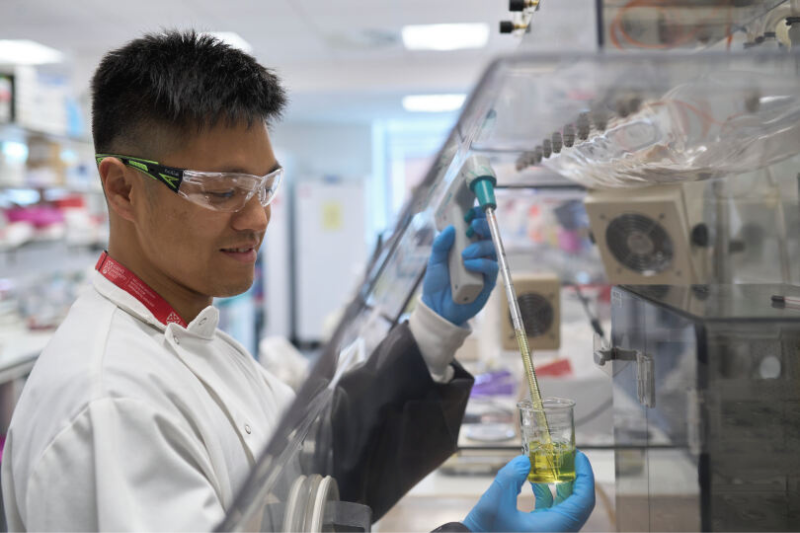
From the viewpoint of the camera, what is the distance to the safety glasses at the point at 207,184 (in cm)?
95

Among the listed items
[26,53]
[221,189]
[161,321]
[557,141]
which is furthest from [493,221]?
[26,53]

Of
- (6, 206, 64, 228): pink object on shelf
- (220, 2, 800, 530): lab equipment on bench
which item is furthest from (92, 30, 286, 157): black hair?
(6, 206, 64, 228): pink object on shelf

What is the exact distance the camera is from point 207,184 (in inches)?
37.5

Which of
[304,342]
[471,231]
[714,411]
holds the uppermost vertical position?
[471,231]

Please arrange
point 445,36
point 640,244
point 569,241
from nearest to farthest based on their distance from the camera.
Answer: point 640,244 < point 569,241 < point 445,36

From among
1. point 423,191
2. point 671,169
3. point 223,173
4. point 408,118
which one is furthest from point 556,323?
point 408,118

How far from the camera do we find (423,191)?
2.95 ft

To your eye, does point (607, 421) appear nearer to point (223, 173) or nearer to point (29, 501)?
point (223, 173)

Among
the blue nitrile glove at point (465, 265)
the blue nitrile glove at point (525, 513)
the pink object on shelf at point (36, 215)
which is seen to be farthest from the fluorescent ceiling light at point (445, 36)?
the blue nitrile glove at point (525, 513)

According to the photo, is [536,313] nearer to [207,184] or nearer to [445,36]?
[207,184]

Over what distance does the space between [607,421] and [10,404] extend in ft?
10.8

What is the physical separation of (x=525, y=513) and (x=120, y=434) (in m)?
0.49

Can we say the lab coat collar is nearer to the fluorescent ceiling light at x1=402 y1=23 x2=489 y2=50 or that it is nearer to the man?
the man

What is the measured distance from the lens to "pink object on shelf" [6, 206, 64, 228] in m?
4.11
